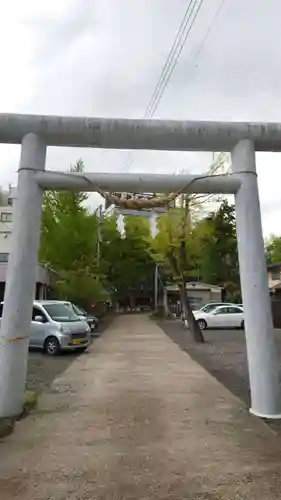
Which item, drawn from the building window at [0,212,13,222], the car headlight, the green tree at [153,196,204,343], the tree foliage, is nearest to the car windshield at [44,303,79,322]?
the car headlight

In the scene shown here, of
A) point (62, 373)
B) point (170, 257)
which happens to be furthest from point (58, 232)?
point (62, 373)

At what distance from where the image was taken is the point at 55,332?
579 inches

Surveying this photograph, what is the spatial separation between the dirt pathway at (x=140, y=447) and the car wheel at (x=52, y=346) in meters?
5.64

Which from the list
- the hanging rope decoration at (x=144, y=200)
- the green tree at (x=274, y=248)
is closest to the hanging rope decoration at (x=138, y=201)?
the hanging rope decoration at (x=144, y=200)

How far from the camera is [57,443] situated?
17.5ft

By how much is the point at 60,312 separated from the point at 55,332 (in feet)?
4.96

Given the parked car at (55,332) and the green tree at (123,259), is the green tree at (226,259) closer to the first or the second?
the green tree at (123,259)

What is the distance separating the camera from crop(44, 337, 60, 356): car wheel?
14.6 m

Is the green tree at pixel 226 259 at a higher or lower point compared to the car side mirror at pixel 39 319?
higher

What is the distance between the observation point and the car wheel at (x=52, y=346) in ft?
48.0

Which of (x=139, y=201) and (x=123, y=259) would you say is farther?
(x=123, y=259)

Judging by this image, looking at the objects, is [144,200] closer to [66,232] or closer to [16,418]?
[16,418]

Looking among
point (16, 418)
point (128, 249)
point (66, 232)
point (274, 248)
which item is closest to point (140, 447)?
point (16, 418)

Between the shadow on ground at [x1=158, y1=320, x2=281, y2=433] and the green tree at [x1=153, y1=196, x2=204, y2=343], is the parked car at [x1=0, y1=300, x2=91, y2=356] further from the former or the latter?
the green tree at [x1=153, y1=196, x2=204, y2=343]
